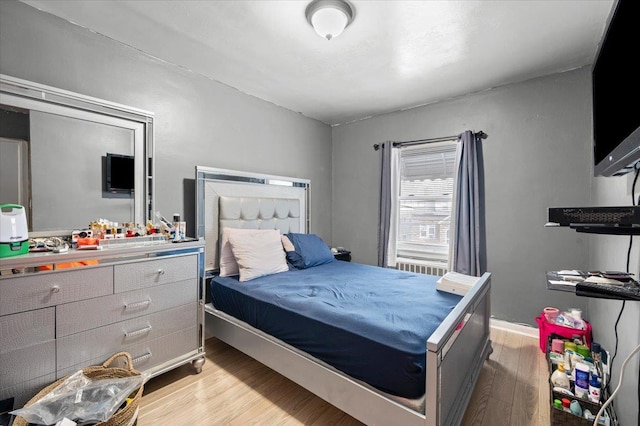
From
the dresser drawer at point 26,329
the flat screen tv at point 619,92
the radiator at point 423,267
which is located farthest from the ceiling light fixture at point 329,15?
the radiator at point 423,267

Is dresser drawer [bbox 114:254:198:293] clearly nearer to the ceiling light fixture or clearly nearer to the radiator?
the ceiling light fixture

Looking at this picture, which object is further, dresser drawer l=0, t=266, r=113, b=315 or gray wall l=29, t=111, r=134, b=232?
gray wall l=29, t=111, r=134, b=232

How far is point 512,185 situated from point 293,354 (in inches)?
105

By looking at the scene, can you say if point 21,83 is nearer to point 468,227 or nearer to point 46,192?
point 46,192

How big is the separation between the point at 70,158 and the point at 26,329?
3.78ft

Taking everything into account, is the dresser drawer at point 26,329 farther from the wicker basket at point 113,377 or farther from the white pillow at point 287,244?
the white pillow at point 287,244

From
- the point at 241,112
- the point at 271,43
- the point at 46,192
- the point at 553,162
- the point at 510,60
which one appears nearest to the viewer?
the point at 46,192

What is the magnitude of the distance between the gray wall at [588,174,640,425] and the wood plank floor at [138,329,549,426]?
1.54ft

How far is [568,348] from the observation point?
2014 mm

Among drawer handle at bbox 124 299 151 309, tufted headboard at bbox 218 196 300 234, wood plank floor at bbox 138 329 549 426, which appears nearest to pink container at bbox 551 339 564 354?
wood plank floor at bbox 138 329 549 426

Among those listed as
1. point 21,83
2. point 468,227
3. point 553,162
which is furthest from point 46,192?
point 553,162

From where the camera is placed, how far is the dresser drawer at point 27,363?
4.29 ft

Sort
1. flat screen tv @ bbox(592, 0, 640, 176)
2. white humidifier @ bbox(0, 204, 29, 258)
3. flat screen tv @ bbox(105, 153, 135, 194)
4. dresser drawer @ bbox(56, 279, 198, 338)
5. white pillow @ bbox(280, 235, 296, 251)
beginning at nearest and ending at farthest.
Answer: flat screen tv @ bbox(592, 0, 640, 176) < white humidifier @ bbox(0, 204, 29, 258) < dresser drawer @ bbox(56, 279, 198, 338) < flat screen tv @ bbox(105, 153, 135, 194) < white pillow @ bbox(280, 235, 296, 251)

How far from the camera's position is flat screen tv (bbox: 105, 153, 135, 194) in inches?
83.2
